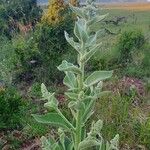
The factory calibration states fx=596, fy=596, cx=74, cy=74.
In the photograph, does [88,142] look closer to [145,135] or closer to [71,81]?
[71,81]

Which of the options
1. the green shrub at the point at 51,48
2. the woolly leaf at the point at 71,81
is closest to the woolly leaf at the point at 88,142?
the woolly leaf at the point at 71,81

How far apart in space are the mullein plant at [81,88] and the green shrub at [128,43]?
34.7 ft

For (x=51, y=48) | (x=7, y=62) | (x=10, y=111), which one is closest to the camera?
(x=10, y=111)

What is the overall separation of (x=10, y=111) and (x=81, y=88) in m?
5.99

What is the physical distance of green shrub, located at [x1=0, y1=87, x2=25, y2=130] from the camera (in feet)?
28.0

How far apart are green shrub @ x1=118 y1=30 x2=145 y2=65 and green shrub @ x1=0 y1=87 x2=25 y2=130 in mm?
5001

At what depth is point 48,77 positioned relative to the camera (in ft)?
39.6

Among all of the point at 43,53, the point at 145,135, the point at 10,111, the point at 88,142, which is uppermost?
the point at 88,142

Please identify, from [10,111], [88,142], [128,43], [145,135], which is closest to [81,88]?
[88,142]

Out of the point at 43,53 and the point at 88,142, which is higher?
the point at 88,142

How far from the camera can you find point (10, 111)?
8.70 metres

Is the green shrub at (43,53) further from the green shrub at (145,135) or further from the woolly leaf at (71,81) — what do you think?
the woolly leaf at (71,81)

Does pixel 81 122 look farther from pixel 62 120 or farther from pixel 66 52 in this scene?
pixel 66 52

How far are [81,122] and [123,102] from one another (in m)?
5.41
